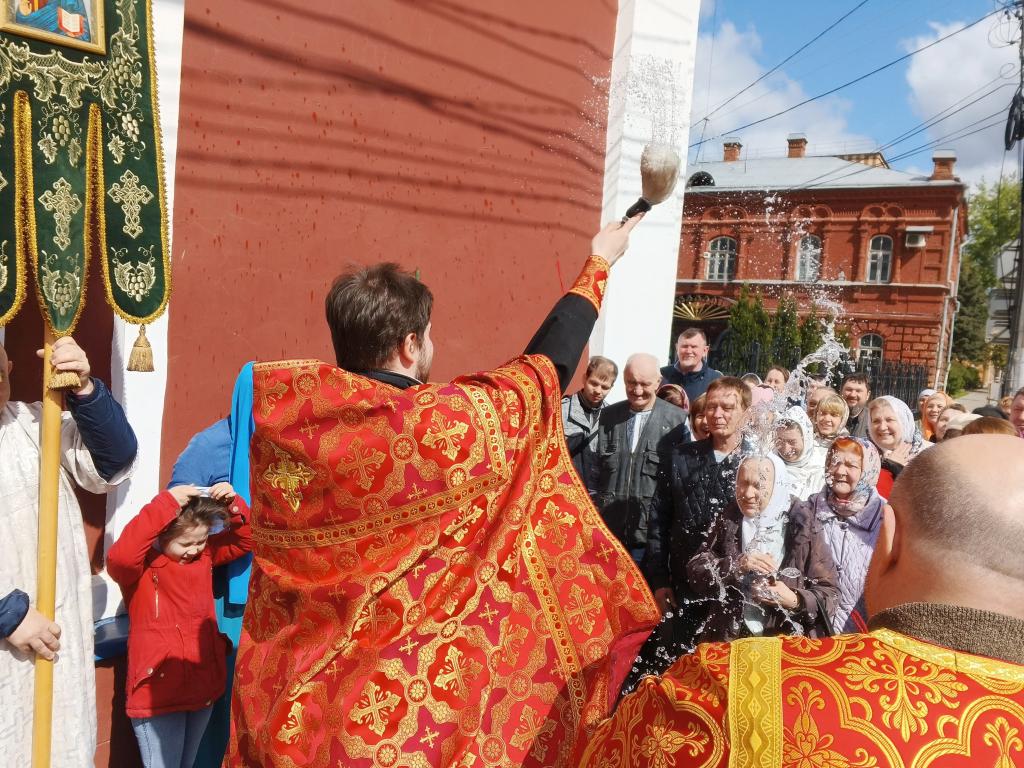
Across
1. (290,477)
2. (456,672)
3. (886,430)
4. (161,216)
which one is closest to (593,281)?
(290,477)

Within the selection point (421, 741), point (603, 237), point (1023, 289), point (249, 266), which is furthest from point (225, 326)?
point (1023, 289)

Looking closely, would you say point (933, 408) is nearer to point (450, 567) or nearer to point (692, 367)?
point (692, 367)

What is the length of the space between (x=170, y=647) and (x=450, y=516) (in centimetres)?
186

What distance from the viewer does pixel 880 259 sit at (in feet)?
97.5

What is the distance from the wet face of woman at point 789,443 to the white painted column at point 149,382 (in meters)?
2.86

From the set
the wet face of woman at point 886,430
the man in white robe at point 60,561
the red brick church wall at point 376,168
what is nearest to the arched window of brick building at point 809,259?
the red brick church wall at point 376,168

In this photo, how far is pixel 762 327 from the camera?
24.4 meters

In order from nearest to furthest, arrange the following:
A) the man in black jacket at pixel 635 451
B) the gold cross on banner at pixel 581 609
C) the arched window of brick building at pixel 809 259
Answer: the gold cross on banner at pixel 581 609, the man in black jacket at pixel 635 451, the arched window of brick building at pixel 809 259

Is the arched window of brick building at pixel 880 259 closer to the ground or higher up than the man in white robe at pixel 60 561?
higher up

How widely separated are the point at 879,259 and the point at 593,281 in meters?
30.3

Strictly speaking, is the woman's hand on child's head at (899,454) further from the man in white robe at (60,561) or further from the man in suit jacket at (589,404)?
the man in white robe at (60,561)

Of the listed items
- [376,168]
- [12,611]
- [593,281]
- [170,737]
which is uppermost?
[376,168]

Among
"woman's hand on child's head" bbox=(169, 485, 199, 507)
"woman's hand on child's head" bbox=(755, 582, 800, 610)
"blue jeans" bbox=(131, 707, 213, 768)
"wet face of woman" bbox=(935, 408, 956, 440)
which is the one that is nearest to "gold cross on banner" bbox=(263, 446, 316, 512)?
"woman's hand on child's head" bbox=(169, 485, 199, 507)

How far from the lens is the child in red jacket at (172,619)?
3.25 metres
